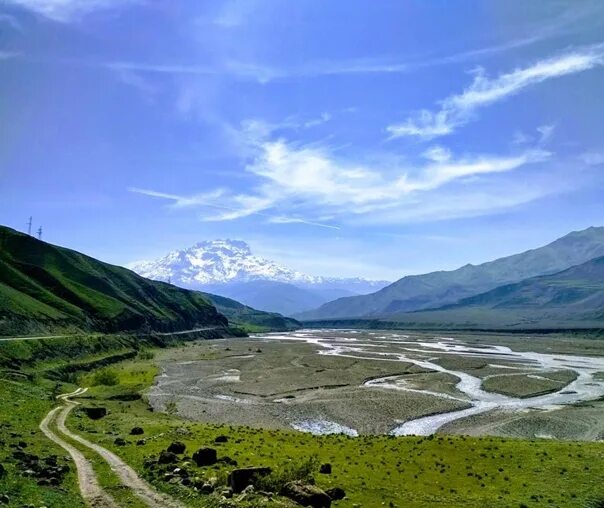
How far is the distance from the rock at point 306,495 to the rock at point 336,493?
87.7 inches

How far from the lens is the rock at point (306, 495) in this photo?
3198 centimetres

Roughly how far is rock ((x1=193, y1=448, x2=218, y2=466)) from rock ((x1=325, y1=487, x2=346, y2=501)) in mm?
10783

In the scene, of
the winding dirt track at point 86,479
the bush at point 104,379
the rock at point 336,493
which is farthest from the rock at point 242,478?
the bush at point 104,379

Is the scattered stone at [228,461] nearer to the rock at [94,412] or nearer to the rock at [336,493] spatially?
the rock at [336,493]

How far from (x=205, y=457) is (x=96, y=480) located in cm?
888

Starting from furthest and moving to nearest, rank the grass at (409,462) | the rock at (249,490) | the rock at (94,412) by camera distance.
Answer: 1. the rock at (94,412)
2. the grass at (409,462)
3. the rock at (249,490)

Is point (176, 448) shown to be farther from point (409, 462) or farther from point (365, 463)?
point (409, 462)

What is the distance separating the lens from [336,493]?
3538cm

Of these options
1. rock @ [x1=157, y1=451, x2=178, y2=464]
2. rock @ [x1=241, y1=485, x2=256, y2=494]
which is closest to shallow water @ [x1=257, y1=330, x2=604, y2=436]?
rock @ [x1=157, y1=451, x2=178, y2=464]

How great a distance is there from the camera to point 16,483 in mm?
30203

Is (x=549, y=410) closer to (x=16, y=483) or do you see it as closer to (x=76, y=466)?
(x=76, y=466)

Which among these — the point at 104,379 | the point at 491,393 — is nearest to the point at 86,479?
the point at 104,379

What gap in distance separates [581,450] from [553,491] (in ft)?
48.2

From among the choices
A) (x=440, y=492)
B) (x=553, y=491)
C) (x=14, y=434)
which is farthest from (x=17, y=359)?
(x=553, y=491)
